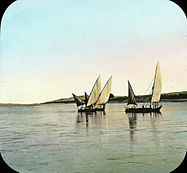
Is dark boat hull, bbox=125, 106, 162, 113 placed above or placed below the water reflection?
above

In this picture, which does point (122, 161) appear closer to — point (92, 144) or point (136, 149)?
point (136, 149)

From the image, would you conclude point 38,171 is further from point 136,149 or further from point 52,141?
point 52,141

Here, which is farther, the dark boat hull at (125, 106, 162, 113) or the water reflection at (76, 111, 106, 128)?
the dark boat hull at (125, 106, 162, 113)

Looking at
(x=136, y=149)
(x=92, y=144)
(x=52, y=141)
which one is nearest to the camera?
(x=136, y=149)

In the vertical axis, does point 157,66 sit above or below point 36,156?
above

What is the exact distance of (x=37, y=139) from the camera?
5.67m

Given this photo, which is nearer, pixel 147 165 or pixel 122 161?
pixel 147 165

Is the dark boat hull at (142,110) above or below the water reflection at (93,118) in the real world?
above

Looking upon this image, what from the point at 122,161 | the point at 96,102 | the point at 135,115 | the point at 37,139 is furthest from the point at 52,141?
the point at 135,115

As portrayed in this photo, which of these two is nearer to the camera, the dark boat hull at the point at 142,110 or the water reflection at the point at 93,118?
the water reflection at the point at 93,118

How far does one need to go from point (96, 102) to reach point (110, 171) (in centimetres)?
597

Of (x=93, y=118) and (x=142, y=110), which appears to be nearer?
(x=93, y=118)

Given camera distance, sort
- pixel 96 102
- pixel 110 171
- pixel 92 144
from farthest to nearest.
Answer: pixel 96 102, pixel 92 144, pixel 110 171

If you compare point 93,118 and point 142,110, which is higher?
point 142,110
